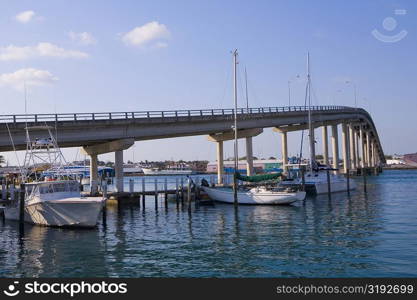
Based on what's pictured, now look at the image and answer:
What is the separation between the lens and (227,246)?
2912cm

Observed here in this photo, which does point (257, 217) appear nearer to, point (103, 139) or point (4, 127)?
point (103, 139)

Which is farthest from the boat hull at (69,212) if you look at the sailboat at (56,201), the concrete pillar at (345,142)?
the concrete pillar at (345,142)

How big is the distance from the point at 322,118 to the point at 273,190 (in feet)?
182

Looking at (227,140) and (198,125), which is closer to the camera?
(198,125)

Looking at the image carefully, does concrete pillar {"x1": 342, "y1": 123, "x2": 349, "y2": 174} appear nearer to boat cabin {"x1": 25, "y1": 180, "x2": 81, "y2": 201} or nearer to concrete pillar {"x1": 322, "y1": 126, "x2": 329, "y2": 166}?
concrete pillar {"x1": 322, "y1": 126, "x2": 329, "y2": 166}

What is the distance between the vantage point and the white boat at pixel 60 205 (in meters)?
38.0

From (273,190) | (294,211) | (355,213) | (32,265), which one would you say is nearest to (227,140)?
(273,190)

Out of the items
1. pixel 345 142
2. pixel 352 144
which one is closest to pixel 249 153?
pixel 345 142

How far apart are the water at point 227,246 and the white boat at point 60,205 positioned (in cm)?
108

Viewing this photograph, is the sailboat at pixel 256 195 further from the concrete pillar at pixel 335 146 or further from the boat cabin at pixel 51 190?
the concrete pillar at pixel 335 146

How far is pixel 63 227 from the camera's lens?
39188 millimetres

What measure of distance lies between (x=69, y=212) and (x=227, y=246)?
52.0ft

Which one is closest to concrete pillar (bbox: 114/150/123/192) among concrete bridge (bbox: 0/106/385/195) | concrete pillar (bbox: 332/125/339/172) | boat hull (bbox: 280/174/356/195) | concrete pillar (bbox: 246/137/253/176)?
concrete bridge (bbox: 0/106/385/195)

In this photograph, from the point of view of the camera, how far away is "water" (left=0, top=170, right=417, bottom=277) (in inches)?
901
